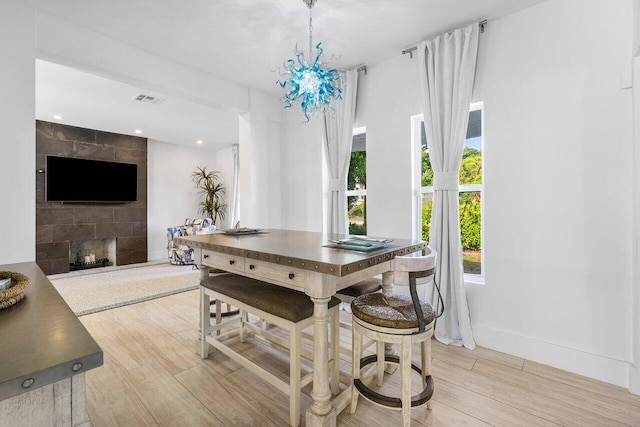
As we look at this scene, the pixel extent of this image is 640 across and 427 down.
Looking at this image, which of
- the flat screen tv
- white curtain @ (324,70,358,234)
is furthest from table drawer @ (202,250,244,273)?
the flat screen tv

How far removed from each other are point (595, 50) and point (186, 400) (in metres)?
3.50

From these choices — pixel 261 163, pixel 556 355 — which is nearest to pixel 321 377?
pixel 556 355

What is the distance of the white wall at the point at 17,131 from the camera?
212cm

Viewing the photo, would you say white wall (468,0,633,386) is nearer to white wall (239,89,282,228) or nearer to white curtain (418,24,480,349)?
white curtain (418,24,480,349)

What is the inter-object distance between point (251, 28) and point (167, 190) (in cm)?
508

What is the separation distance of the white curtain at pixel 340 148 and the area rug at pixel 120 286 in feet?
7.90

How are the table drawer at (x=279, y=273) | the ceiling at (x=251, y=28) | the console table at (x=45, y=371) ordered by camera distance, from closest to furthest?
the console table at (x=45, y=371) → the table drawer at (x=279, y=273) → the ceiling at (x=251, y=28)

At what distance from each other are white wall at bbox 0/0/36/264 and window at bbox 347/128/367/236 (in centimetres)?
285

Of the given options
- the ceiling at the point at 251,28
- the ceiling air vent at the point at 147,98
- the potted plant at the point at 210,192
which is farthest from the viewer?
the potted plant at the point at 210,192

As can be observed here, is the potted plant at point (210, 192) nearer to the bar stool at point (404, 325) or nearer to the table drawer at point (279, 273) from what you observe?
the table drawer at point (279, 273)

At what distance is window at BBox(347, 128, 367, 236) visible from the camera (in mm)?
3387

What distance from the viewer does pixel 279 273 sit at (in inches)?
62.5

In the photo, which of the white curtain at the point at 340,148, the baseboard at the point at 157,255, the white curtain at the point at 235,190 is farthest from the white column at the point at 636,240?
the baseboard at the point at 157,255

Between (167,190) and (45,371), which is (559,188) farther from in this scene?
(167,190)
